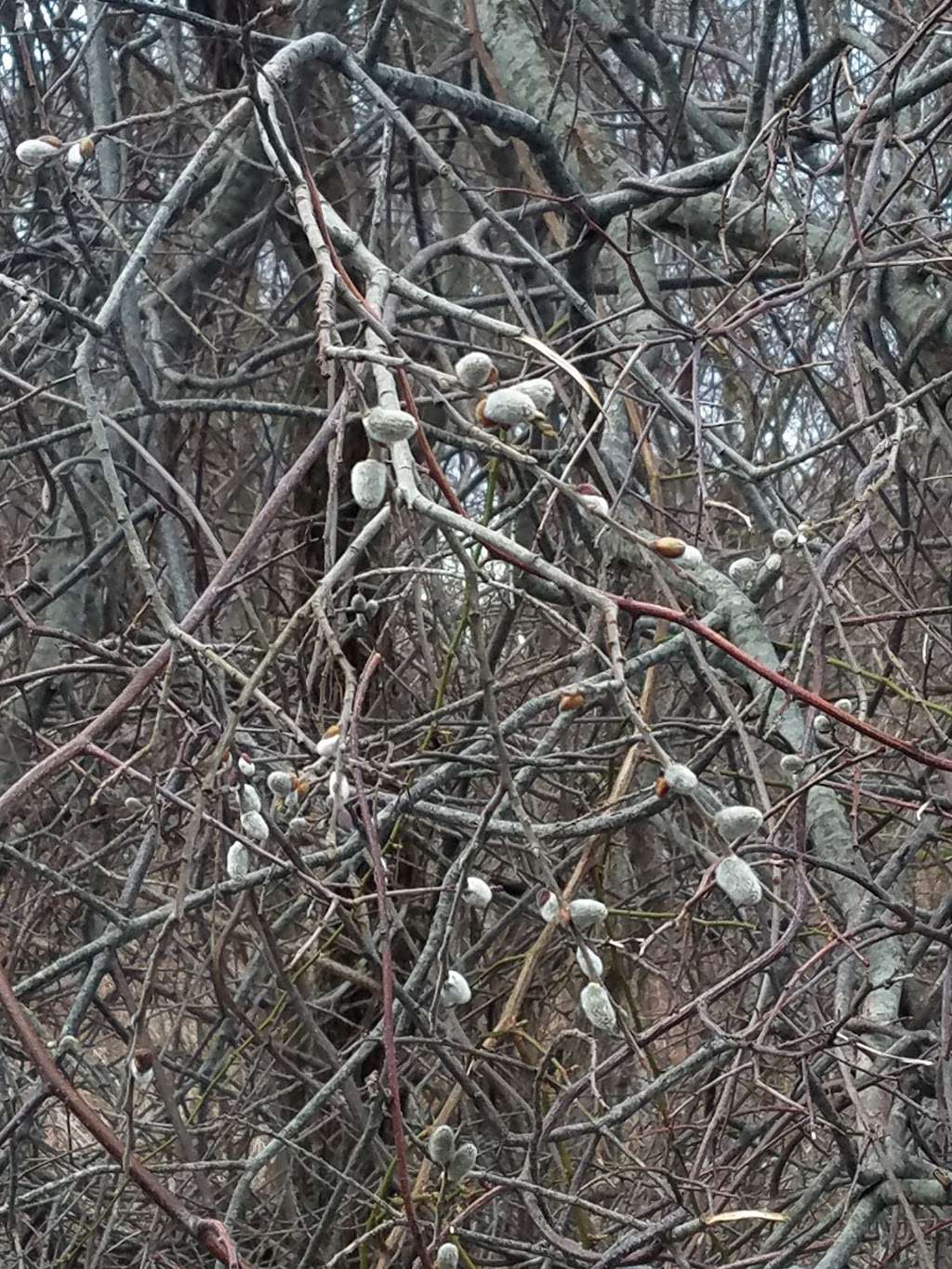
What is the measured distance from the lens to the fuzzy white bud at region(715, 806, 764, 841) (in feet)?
3.75

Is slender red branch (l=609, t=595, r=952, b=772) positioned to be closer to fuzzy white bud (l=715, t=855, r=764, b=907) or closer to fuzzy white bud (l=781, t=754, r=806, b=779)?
fuzzy white bud (l=715, t=855, r=764, b=907)

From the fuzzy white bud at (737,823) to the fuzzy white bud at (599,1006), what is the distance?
0.52 feet

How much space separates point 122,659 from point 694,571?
0.83 metres

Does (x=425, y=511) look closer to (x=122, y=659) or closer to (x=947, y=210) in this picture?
(x=122, y=659)

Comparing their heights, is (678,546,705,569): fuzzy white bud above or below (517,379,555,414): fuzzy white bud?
below

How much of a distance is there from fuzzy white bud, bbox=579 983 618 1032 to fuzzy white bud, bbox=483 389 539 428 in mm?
442

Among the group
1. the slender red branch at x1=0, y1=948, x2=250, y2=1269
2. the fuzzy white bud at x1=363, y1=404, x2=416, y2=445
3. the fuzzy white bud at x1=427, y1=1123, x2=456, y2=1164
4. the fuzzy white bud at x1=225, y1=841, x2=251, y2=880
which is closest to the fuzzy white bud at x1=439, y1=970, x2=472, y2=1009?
the fuzzy white bud at x1=427, y1=1123, x2=456, y2=1164

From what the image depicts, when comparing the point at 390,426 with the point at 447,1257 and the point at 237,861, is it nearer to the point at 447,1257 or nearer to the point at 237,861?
the point at 237,861

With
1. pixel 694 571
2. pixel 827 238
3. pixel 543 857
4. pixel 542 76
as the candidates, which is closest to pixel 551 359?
pixel 543 857

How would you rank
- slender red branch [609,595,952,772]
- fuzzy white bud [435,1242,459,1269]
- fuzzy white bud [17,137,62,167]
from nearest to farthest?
slender red branch [609,595,952,772]
fuzzy white bud [435,1242,459,1269]
fuzzy white bud [17,137,62,167]

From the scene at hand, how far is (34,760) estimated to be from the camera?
319cm

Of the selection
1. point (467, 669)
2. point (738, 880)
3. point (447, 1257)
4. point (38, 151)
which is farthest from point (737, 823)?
point (467, 669)

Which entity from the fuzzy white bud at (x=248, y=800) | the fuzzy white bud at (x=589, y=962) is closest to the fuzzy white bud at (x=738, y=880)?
the fuzzy white bud at (x=589, y=962)

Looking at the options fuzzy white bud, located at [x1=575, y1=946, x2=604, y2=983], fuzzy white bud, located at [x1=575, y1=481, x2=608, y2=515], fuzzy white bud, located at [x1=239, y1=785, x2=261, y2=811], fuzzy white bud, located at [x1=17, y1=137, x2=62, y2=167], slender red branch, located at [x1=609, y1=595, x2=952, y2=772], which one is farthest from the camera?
fuzzy white bud, located at [x1=17, y1=137, x2=62, y2=167]
